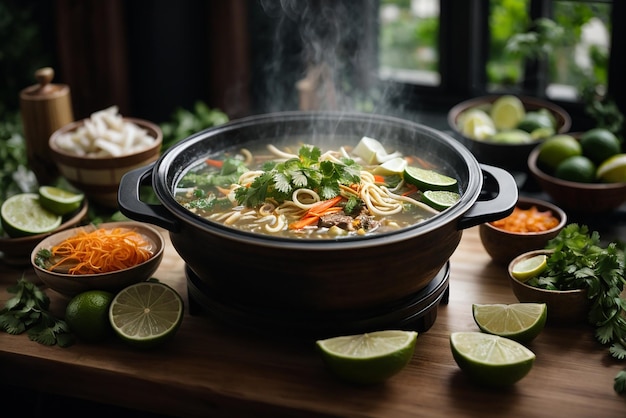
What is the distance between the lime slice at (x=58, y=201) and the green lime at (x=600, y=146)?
229 centimetres

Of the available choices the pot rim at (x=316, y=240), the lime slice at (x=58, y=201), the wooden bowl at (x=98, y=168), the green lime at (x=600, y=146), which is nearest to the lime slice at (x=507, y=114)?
the green lime at (x=600, y=146)

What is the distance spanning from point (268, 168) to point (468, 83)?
195cm

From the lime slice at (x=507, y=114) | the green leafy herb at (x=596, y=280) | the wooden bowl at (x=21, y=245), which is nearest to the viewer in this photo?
the green leafy herb at (x=596, y=280)

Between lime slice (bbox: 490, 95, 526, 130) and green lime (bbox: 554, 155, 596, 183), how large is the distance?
1.71ft

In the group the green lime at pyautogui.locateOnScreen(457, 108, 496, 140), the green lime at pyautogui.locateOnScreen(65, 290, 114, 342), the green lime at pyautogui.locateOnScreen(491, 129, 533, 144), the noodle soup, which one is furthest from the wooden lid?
the green lime at pyautogui.locateOnScreen(491, 129, 533, 144)

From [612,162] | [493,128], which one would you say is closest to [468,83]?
[493,128]

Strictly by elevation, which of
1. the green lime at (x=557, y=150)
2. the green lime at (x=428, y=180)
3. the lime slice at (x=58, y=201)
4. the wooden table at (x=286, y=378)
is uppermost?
the green lime at (x=428, y=180)

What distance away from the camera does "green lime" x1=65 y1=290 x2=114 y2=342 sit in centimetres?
286

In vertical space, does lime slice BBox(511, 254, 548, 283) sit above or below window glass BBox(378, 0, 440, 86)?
below

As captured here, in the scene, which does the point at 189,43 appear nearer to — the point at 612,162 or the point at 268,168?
the point at 268,168

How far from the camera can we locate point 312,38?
460 centimetres

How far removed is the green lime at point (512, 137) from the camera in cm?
388

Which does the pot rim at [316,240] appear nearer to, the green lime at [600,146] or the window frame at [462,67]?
the green lime at [600,146]

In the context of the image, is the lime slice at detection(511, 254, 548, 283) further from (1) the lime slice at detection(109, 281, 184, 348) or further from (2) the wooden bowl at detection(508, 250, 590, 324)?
(1) the lime slice at detection(109, 281, 184, 348)
